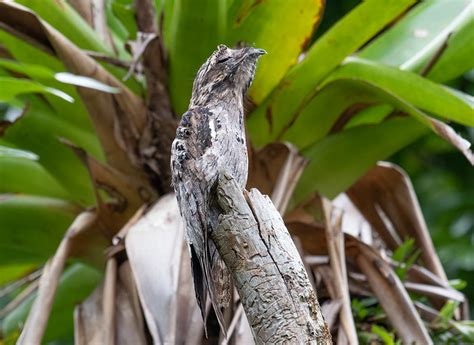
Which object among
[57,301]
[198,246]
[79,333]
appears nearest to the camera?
[198,246]

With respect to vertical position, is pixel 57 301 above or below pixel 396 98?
below

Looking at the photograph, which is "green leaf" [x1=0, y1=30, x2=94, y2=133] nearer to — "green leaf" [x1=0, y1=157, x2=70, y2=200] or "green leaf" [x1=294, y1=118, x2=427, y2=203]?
"green leaf" [x1=0, y1=157, x2=70, y2=200]

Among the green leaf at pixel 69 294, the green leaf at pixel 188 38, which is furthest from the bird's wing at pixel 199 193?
the green leaf at pixel 69 294

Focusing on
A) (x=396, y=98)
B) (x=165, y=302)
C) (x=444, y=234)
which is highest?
(x=396, y=98)

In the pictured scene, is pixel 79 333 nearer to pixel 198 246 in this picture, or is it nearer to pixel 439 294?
pixel 198 246

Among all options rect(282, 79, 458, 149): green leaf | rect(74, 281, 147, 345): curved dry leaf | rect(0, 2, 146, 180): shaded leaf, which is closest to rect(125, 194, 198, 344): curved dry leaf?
rect(74, 281, 147, 345): curved dry leaf

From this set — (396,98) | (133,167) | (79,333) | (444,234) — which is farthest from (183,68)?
(444,234)

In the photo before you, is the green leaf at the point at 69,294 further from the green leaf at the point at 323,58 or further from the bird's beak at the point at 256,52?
the bird's beak at the point at 256,52
